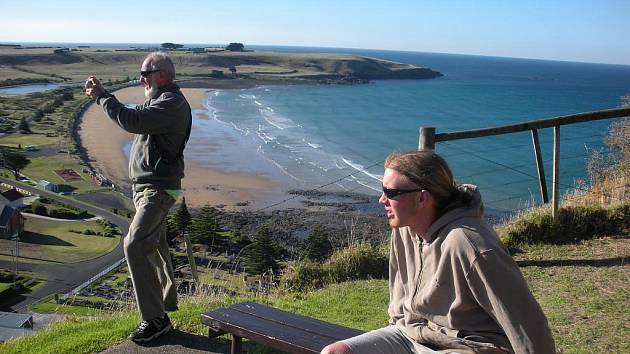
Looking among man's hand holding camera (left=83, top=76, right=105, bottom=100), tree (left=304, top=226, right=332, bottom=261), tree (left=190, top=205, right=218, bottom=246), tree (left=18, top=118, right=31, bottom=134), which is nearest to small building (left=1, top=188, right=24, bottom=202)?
tree (left=190, top=205, right=218, bottom=246)

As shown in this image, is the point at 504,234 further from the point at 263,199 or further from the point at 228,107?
the point at 228,107

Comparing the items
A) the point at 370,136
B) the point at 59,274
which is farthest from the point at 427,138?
the point at 370,136

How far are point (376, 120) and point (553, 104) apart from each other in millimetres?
31412

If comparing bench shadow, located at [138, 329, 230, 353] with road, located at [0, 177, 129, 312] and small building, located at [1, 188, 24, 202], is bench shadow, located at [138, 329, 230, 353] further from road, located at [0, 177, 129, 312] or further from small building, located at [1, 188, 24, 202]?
small building, located at [1, 188, 24, 202]

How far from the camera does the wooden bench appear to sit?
9.92ft

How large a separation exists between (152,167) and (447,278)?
92.1 inches

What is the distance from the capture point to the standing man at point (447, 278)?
2.03 meters

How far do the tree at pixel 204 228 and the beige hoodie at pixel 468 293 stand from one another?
63.1ft

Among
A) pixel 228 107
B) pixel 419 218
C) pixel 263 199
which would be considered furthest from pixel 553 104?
pixel 419 218

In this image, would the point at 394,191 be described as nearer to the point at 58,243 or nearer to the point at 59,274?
the point at 59,274

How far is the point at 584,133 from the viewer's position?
44188mm

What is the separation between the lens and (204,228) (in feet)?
72.1

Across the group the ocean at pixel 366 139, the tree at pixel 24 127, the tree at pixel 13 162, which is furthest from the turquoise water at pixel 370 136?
the tree at pixel 24 127

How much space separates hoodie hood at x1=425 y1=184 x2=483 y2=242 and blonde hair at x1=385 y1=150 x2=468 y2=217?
2 cm
